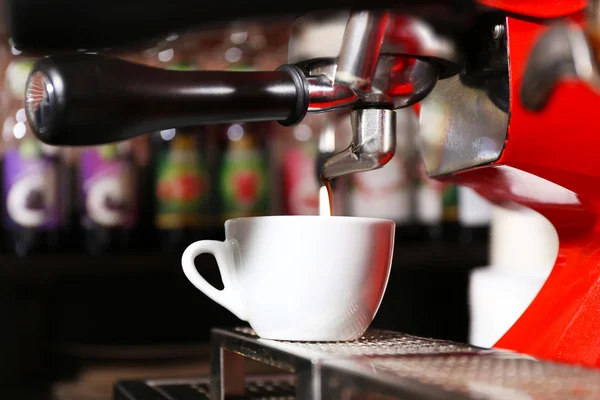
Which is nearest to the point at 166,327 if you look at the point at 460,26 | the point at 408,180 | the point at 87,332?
the point at 87,332

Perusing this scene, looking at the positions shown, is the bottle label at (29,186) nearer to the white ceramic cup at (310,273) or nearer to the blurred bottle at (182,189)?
the blurred bottle at (182,189)

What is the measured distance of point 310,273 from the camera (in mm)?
395

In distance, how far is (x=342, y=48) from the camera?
0.38 meters

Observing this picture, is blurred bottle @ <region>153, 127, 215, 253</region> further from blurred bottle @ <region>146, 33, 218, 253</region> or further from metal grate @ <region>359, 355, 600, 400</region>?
metal grate @ <region>359, 355, 600, 400</region>

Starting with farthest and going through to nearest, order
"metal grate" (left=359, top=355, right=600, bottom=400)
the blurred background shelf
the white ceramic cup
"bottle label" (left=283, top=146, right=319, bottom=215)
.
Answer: "bottle label" (left=283, top=146, right=319, bottom=215)
the blurred background shelf
the white ceramic cup
"metal grate" (left=359, top=355, right=600, bottom=400)

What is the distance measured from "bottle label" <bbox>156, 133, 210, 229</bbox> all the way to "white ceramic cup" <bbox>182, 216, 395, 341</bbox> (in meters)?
0.68

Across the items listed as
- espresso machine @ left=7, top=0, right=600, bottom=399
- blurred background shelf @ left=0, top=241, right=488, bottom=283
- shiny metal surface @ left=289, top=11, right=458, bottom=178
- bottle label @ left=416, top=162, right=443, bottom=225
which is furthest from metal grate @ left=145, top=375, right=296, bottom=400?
bottle label @ left=416, top=162, right=443, bottom=225

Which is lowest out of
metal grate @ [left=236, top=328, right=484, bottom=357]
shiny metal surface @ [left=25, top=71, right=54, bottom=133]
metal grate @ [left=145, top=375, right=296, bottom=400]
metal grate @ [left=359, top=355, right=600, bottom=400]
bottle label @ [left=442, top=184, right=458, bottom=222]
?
metal grate @ [left=145, top=375, right=296, bottom=400]

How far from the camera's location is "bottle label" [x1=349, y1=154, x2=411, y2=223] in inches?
44.4

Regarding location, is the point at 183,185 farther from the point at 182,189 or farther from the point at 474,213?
the point at 474,213

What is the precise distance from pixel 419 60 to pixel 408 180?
2.52 feet

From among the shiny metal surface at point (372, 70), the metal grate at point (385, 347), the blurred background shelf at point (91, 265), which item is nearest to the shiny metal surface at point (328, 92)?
the shiny metal surface at point (372, 70)

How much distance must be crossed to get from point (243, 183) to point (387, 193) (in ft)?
0.65

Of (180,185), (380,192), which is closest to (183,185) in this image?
(180,185)
